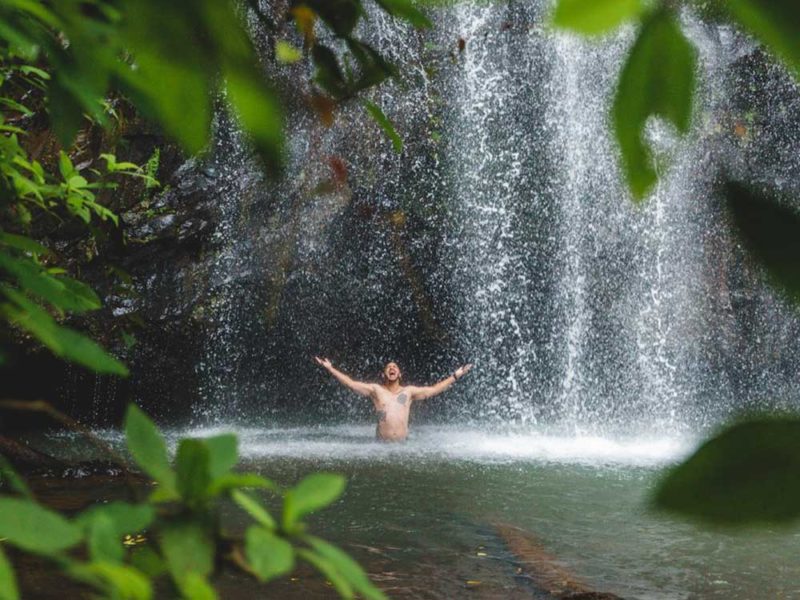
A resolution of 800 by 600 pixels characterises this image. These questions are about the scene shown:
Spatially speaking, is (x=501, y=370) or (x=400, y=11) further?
(x=501, y=370)

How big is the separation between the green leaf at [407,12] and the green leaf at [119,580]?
428 mm

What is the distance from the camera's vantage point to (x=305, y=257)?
43.6 ft

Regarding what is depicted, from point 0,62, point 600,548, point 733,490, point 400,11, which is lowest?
point 600,548

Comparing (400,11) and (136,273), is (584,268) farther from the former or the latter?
(400,11)

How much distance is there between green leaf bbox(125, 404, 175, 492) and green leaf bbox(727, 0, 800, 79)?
33 cm

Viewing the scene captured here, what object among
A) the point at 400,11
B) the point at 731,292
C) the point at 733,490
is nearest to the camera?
the point at 733,490

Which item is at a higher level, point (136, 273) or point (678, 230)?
point (678, 230)

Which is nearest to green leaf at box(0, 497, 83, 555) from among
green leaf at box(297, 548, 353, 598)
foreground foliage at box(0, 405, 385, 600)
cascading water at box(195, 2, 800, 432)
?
foreground foliage at box(0, 405, 385, 600)

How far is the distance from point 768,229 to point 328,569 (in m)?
0.25

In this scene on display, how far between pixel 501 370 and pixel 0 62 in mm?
12293

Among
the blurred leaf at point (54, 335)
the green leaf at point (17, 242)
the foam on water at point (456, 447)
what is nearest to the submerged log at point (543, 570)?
the foam on water at point (456, 447)

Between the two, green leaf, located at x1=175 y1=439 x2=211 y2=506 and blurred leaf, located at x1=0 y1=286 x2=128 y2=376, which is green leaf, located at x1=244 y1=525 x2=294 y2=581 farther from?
blurred leaf, located at x1=0 y1=286 x2=128 y2=376

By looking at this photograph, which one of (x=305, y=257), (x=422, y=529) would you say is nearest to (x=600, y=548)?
(x=422, y=529)

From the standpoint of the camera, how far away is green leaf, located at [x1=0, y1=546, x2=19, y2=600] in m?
0.34
